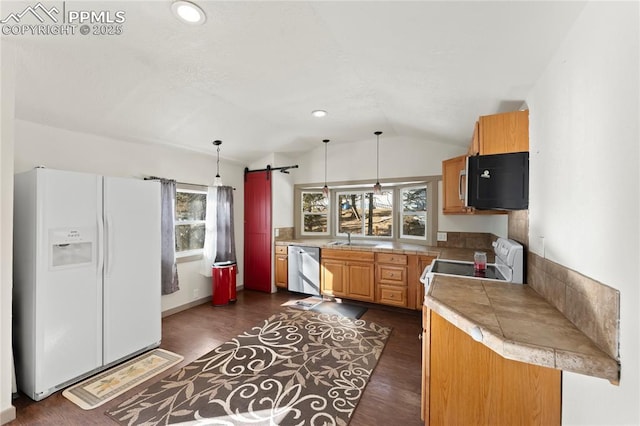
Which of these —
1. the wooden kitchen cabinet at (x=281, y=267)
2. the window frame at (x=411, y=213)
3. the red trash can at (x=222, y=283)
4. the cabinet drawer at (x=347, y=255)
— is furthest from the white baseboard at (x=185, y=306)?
the window frame at (x=411, y=213)

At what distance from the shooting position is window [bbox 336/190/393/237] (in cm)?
477

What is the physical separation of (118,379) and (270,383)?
1.35 meters


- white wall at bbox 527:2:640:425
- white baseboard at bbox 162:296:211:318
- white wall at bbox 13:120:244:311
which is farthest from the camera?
white baseboard at bbox 162:296:211:318

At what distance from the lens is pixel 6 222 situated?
187cm

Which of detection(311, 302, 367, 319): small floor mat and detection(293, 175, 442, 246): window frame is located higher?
detection(293, 175, 442, 246): window frame

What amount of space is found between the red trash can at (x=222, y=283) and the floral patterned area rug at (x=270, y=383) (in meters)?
1.13

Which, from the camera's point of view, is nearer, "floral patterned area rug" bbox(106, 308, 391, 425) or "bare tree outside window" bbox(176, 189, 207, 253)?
"floral patterned area rug" bbox(106, 308, 391, 425)

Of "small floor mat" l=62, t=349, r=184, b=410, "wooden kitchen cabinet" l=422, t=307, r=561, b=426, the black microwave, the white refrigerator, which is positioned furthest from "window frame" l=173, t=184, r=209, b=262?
the black microwave

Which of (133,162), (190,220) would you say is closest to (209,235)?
(190,220)

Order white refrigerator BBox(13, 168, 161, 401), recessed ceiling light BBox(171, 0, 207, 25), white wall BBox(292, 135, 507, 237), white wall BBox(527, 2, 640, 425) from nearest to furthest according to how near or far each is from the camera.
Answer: white wall BBox(527, 2, 640, 425)
recessed ceiling light BBox(171, 0, 207, 25)
white refrigerator BBox(13, 168, 161, 401)
white wall BBox(292, 135, 507, 237)

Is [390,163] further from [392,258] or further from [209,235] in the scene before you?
[209,235]

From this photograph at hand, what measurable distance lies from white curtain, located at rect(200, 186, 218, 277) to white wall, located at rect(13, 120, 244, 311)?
13 cm

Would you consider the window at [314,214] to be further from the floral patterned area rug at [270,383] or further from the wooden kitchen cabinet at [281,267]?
the floral patterned area rug at [270,383]

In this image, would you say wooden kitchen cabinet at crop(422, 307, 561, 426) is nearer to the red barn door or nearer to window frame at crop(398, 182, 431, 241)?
window frame at crop(398, 182, 431, 241)
